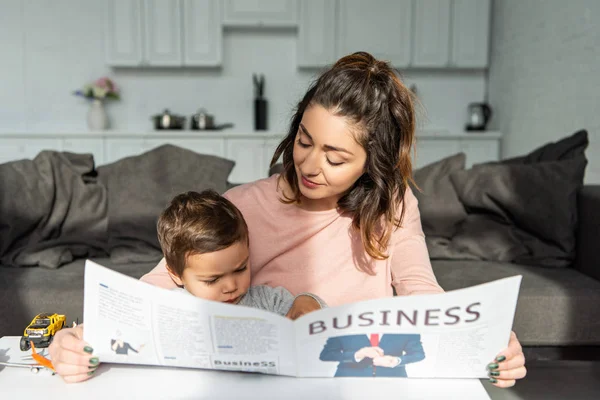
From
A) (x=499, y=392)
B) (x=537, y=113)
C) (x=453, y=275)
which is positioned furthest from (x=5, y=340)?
(x=537, y=113)

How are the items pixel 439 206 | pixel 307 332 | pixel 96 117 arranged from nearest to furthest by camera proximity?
pixel 307 332, pixel 439 206, pixel 96 117

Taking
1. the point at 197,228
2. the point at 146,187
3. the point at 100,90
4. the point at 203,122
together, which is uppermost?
the point at 100,90

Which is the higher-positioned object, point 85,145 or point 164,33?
point 164,33

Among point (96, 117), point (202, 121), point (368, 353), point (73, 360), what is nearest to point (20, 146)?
point (96, 117)

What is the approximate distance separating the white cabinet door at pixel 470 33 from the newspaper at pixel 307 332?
15.0 feet

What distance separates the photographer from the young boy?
107 centimetres

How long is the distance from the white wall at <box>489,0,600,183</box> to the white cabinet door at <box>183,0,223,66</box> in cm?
248

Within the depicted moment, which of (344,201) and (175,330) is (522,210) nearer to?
(344,201)

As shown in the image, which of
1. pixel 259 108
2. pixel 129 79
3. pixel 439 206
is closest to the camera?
pixel 439 206

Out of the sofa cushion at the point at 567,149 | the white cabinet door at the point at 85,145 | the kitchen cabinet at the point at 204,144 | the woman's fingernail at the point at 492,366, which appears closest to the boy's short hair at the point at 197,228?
the woman's fingernail at the point at 492,366

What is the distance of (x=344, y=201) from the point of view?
4.13 feet

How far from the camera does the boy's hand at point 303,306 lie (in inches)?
39.8

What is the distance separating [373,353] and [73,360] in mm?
441

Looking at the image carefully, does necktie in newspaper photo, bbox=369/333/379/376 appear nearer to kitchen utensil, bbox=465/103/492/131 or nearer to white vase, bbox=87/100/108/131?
kitchen utensil, bbox=465/103/492/131
